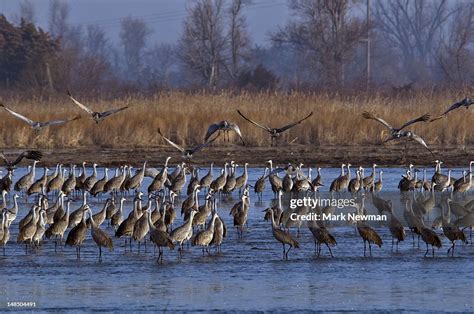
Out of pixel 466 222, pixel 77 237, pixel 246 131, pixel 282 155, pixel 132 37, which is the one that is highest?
pixel 132 37

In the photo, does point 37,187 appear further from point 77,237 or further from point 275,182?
point 77,237

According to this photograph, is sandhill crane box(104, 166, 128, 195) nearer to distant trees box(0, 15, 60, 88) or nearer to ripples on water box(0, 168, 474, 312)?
ripples on water box(0, 168, 474, 312)

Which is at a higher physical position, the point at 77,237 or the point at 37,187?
the point at 37,187

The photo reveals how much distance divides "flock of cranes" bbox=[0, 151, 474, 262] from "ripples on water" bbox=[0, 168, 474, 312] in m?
0.21

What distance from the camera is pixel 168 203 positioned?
16484mm

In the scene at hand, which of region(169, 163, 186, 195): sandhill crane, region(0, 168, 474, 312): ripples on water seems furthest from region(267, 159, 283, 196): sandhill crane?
region(0, 168, 474, 312): ripples on water

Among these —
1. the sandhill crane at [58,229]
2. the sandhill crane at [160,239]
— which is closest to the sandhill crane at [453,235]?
the sandhill crane at [160,239]

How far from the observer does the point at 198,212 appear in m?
16.0

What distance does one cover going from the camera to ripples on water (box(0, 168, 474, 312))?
38.1ft

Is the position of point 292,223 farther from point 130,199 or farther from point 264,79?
point 264,79

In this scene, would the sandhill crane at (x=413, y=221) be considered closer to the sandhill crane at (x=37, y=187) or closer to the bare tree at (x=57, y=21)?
the sandhill crane at (x=37, y=187)

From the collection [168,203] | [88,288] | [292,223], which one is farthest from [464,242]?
[88,288]

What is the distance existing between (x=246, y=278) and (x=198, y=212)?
10.3 ft

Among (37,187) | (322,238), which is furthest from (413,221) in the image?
(37,187)
